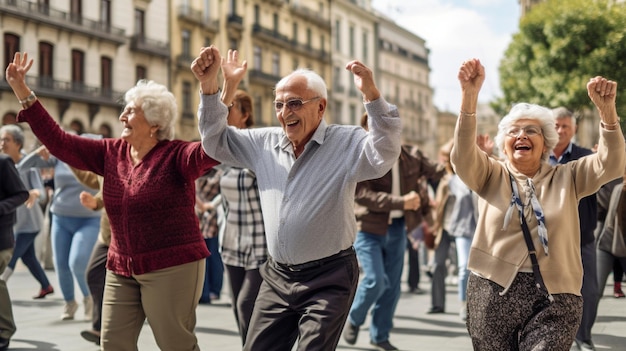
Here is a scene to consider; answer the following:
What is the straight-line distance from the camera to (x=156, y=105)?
4.91 m

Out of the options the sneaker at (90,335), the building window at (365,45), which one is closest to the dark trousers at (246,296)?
the sneaker at (90,335)

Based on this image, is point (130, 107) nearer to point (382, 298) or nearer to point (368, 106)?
point (368, 106)

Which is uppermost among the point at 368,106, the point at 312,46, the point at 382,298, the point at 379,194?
the point at 312,46

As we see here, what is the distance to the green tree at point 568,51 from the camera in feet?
106

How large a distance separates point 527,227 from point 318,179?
102 cm

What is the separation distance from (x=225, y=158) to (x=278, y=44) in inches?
1972

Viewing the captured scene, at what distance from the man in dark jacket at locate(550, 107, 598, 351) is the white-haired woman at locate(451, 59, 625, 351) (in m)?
2.26

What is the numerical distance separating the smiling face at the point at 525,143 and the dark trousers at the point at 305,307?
0.97 meters

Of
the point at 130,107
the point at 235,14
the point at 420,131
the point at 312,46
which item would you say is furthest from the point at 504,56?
Answer: the point at 420,131

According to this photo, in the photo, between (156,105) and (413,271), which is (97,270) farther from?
(413,271)

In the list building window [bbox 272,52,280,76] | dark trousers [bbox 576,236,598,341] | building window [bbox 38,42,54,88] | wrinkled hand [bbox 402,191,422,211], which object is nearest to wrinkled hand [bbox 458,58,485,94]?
dark trousers [bbox 576,236,598,341]

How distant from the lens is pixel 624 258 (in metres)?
8.08

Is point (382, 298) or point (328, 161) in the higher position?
point (328, 161)

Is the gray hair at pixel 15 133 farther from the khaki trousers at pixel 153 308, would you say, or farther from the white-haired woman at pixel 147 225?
the khaki trousers at pixel 153 308
